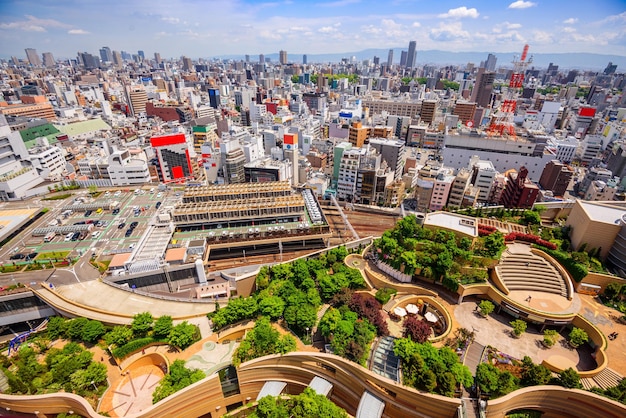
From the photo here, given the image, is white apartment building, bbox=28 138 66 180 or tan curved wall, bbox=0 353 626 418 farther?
white apartment building, bbox=28 138 66 180

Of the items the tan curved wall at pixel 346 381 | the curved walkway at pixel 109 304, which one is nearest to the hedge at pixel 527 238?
the tan curved wall at pixel 346 381

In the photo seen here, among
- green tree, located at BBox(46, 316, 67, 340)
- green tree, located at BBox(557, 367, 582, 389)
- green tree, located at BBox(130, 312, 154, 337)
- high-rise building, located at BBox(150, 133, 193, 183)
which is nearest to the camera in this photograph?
green tree, located at BBox(557, 367, 582, 389)

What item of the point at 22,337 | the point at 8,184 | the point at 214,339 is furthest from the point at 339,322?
the point at 8,184

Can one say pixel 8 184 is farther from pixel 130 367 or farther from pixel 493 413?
pixel 493 413

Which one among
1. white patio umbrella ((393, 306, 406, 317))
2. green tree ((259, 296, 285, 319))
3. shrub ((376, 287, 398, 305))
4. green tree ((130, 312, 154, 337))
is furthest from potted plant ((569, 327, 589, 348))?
green tree ((130, 312, 154, 337))

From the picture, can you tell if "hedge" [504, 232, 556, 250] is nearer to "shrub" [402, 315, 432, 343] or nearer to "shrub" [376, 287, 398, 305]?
"shrub" [376, 287, 398, 305]
